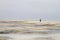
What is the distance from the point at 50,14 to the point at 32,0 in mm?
249

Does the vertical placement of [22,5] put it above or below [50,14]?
above

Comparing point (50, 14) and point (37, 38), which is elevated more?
point (50, 14)

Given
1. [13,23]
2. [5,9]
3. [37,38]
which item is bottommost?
[37,38]

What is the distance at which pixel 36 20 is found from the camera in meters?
1.38

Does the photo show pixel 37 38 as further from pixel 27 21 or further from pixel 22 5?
pixel 22 5

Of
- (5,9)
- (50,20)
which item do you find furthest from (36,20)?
(5,9)

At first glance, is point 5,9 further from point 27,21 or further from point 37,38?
point 37,38

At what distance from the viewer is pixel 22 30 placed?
137cm

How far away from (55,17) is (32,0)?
1.02 ft

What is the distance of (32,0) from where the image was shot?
53.4 inches

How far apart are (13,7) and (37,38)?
1.38 feet

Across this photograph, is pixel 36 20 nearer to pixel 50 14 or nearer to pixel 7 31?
pixel 50 14

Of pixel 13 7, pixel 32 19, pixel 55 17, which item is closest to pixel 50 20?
pixel 55 17

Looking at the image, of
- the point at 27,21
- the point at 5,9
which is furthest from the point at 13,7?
the point at 27,21
